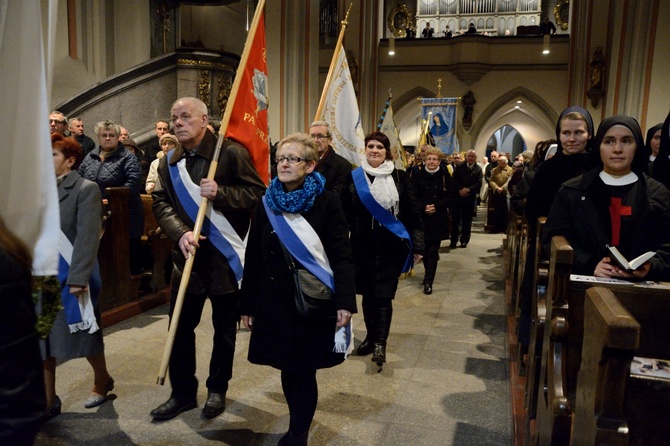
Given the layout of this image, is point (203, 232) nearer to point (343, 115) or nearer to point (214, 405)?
point (214, 405)

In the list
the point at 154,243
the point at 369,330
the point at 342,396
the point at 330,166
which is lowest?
the point at 342,396

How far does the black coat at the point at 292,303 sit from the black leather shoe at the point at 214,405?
711mm

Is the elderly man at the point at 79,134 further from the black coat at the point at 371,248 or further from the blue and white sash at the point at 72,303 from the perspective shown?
the black coat at the point at 371,248

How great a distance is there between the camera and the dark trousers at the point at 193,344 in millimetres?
3092

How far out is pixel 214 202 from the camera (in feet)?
9.77

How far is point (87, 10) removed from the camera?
1102 centimetres

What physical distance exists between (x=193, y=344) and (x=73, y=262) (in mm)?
762

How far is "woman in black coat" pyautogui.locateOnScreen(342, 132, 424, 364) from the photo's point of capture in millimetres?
3883

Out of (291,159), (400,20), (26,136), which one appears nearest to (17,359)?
(26,136)

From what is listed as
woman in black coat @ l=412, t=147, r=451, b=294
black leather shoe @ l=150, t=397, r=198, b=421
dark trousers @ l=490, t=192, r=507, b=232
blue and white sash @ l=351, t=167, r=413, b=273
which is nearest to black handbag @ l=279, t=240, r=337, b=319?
black leather shoe @ l=150, t=397, r=198, b=421

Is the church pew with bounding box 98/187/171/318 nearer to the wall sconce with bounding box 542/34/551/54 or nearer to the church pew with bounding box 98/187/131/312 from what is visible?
the church pew with bounding box 98/187/131/312

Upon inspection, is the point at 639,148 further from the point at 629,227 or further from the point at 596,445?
the point at 596,445

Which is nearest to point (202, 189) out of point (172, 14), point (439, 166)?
point (439, 166)

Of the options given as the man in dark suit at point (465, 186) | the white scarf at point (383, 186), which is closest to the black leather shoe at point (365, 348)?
the white scarf at point (383, 186)
